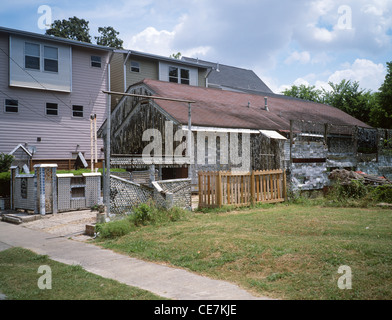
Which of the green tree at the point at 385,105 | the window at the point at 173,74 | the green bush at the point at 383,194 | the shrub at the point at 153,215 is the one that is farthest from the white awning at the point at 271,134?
the green tree at the point at 385,105

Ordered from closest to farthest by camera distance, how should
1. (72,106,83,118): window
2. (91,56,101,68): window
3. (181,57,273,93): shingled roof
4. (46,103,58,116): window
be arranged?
(46,103,58,116): window < (72,106,83,118): window < (91,56,101,68): window < (181,57,273,93): shingled roof

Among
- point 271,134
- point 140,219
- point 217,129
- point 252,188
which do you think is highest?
point 217,129

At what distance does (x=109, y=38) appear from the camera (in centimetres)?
4800

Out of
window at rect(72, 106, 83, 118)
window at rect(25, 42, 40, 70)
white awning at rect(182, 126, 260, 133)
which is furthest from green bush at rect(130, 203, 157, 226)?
window at rect(25, 42, 40, 70)

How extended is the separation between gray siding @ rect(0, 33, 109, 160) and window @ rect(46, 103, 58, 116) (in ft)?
0.63

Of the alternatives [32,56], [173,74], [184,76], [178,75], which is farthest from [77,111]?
[184,76]

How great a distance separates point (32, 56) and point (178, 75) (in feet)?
34.1

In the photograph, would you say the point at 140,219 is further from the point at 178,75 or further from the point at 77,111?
the point at 178,75

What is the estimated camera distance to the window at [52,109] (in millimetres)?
22000

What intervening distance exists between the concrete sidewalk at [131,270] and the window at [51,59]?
1536cm

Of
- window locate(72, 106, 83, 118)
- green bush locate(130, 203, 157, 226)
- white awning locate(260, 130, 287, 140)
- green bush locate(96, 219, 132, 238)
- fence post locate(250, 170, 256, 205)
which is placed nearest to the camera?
green bush locate(96, 219, 132, 238)

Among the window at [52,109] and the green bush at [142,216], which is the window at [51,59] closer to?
the window at [52,109]

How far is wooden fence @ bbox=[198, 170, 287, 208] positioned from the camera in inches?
449

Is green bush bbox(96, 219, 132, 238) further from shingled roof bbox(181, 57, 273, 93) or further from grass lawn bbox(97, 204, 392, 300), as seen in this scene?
shingled roof bbox(181, 57, 273, 93)
